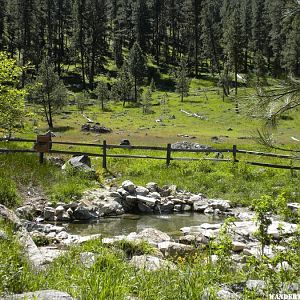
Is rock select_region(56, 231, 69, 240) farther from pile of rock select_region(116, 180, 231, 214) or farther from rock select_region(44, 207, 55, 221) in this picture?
pile of rock select_region(116, 180, 231, 214)

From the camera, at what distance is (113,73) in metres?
89.9

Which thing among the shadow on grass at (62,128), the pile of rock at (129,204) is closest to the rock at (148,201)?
the pile of rock at (129,204)

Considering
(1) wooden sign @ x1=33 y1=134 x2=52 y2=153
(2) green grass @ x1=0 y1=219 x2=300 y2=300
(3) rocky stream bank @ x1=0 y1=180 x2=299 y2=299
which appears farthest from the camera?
(1) wooden sign @ x1=33 y1=134 x2=52 y2=153

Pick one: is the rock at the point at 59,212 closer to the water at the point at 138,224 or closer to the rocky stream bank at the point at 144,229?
the rocky stream bank at the point at 144,229

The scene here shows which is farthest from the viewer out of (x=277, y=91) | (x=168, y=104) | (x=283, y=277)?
(x=168, y=104)

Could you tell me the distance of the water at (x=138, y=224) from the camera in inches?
498

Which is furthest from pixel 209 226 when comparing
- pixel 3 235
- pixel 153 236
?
pixel 3 235

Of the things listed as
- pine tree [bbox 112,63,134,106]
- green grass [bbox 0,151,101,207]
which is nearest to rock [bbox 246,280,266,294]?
green grass [bbox 0,151,101,207]

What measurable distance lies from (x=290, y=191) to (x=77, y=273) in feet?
42.1

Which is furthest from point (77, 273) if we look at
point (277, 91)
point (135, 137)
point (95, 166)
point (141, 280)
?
point (135, 137)

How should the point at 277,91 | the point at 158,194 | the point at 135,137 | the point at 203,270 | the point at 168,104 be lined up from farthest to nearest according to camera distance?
the point at 168,104 → the point at 135,137 → the point at 158,194 → the point at 277,91 → the point at 203,270

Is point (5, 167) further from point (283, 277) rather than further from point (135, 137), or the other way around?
point (135, 137)

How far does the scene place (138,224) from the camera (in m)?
13.6

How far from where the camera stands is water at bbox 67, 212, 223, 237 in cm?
1266
